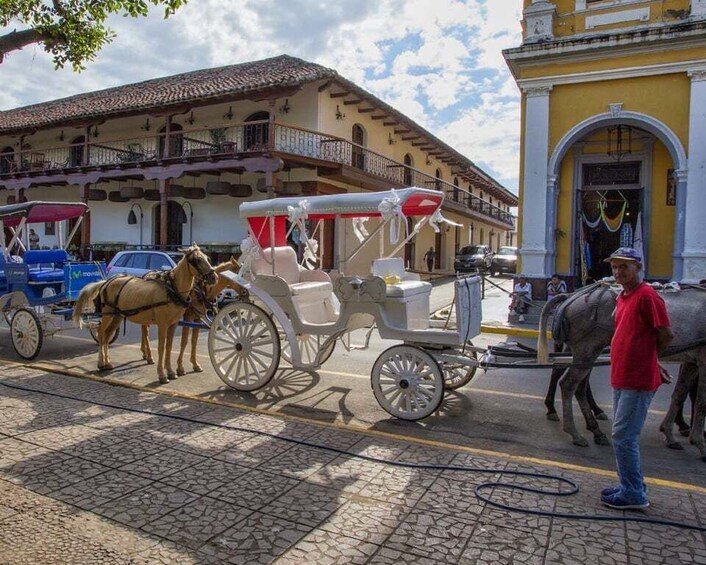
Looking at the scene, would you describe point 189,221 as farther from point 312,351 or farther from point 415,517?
point 415,517

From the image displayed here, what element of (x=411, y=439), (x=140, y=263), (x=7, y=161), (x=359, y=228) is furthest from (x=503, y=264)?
(x=7, y=161)

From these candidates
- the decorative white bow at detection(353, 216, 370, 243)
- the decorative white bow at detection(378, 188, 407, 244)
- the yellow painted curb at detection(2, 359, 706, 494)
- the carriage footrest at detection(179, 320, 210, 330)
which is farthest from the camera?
the carriage footrest at detection(179, 320, 210, 330)

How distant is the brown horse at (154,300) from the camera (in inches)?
279

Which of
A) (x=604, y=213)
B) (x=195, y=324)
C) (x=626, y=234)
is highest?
(x=604, y=213)

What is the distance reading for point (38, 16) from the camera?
16.7 feet

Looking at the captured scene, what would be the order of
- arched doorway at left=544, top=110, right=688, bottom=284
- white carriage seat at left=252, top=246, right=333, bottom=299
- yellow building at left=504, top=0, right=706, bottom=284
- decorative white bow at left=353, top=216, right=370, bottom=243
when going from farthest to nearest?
1. arched doorway at left=544, top=110, right=688, bottom=284
2. yellow building at left=504, top=0, right=706, bottom=284
3. decorative white bow at left=353, top=216, right=370, bottom=243
4. white carriage seat at left=252, top=246, right=333, bottom=299

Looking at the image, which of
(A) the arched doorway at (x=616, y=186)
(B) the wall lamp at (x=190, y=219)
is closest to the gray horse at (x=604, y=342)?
(A) the arched doorway at (x=616, y=186)

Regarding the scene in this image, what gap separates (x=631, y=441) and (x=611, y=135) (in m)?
10.7

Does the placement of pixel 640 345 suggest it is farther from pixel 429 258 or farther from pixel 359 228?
pixel 429 258

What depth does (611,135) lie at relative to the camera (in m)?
12.6

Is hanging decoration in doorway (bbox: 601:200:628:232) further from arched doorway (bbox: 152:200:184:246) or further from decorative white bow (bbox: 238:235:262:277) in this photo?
arched doorway (bbox: 152:200:184:246)

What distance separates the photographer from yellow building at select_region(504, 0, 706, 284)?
11258mm

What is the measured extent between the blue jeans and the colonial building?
42.0ft

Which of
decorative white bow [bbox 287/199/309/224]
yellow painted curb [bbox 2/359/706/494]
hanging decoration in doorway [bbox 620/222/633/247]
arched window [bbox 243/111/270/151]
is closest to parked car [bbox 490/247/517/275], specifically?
arched window [bbox 243/111/270/151]
